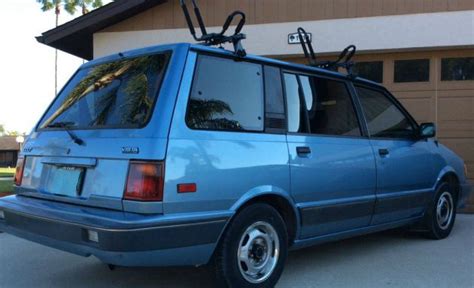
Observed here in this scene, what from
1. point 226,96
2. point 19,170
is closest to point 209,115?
point 226,96

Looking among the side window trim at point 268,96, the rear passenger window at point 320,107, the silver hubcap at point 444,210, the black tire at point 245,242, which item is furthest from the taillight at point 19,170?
the silver hubcap at point 444,210

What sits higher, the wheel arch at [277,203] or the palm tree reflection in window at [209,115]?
the palm tree reflection in window at [209,115]

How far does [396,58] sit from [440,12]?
98cm

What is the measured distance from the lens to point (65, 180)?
3.96 meters

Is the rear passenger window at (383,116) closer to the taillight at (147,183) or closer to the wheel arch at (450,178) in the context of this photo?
the wheel arch at (450,178)

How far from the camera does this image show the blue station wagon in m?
3.49

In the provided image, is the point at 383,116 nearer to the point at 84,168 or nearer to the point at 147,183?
the point at 147,183

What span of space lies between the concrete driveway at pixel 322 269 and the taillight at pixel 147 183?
51.9 inches

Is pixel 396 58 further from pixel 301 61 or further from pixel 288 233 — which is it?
pixel 288 233

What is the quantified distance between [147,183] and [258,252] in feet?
3.75

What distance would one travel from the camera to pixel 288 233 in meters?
4.43

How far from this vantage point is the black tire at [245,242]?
12.5ft

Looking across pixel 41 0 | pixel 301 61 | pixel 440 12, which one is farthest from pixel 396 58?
pixel 41 0

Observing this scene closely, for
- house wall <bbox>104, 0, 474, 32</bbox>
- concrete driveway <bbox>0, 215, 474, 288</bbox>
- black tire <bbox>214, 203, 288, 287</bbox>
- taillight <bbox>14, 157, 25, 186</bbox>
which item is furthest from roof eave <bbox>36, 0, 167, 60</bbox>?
black tire <bbox>214, 203, 288, 287</bbox>
